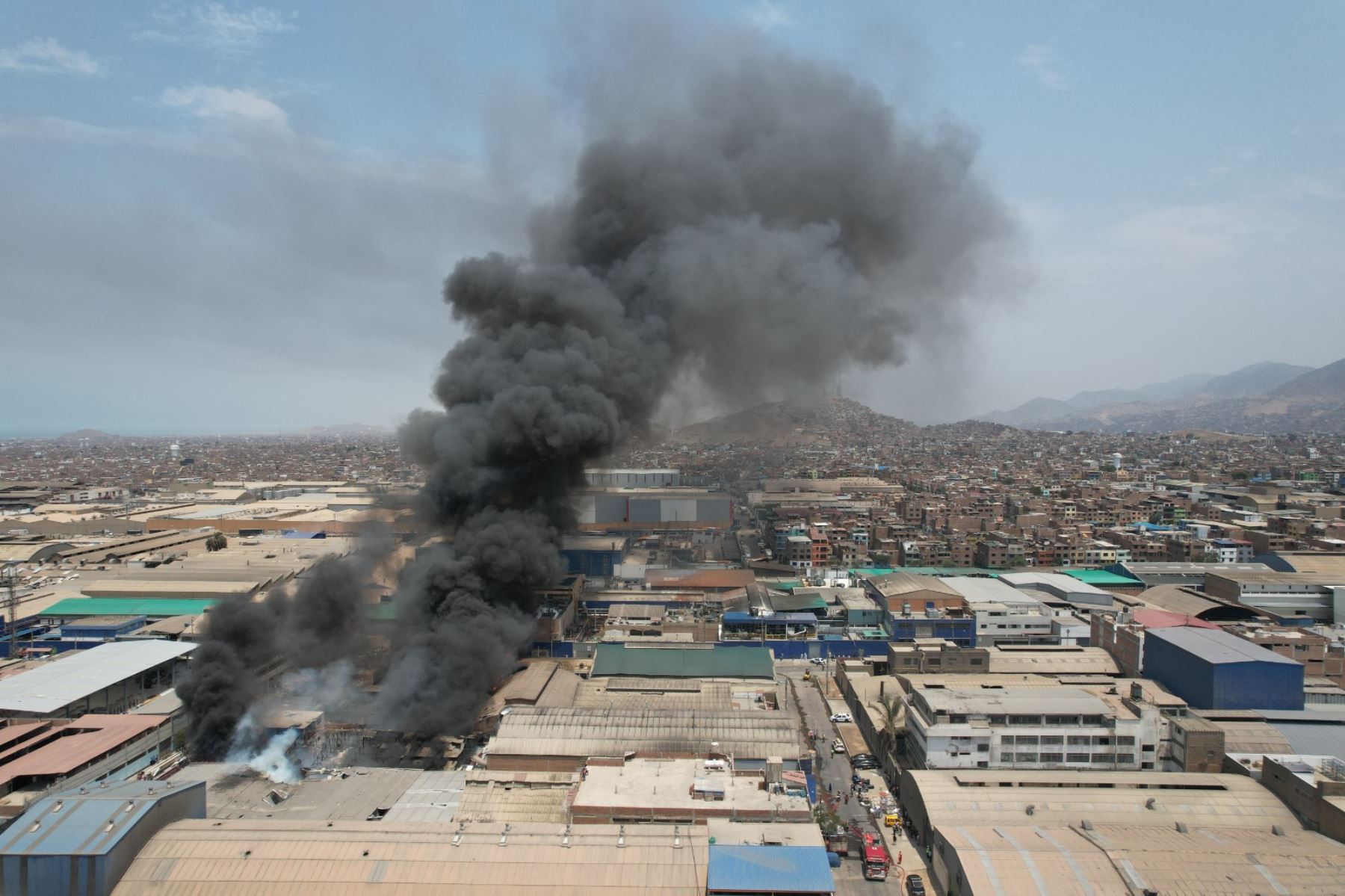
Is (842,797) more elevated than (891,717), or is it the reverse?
(891,717)

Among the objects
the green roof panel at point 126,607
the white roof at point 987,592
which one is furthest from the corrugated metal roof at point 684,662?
the green roof panel at point 126,607

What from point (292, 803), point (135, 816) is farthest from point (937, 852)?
point (135, 816)

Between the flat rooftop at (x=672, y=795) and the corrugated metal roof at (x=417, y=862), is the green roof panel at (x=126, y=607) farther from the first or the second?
A: the flat rooftop at (x=672, y=795)

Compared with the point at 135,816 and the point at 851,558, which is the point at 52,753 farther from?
the point at 851,558

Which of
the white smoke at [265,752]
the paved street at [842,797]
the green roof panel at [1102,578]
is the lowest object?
the paved street at [842,797]

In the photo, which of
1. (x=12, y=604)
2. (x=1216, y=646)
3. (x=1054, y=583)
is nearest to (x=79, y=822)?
(x=12, y=604)

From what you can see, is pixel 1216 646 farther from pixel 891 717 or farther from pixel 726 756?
pixel 726 756

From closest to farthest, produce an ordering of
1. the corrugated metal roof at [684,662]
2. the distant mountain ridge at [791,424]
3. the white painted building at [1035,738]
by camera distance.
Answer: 1. the white painted building at [1035,738]
2. the corrugated metal roof at [684,662]
3. the distant mountain ridge at [791,424]

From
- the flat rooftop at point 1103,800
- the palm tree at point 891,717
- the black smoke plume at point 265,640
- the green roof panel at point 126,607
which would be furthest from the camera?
the green roof panel at point 126,607
